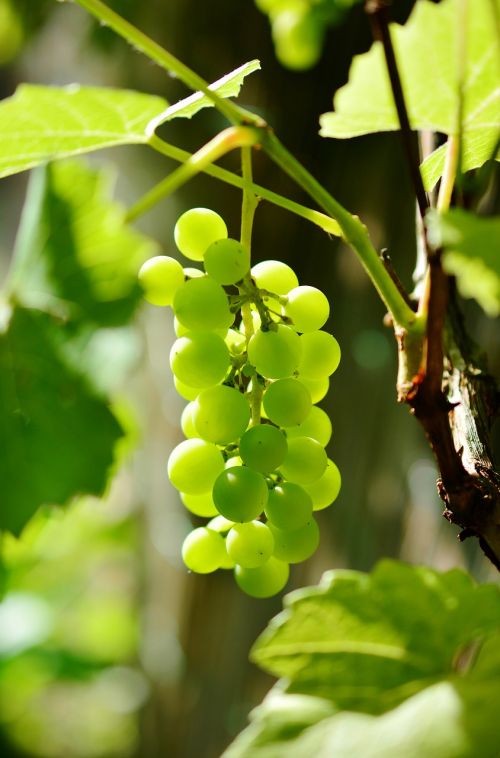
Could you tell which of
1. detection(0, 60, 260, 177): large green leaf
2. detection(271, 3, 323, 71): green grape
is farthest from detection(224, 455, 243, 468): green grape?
detection(271, 3, 323, 71): green grape

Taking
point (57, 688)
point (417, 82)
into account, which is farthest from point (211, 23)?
point (57, 688)

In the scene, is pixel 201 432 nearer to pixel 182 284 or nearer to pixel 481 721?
pixel 182 284

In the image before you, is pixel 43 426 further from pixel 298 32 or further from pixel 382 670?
pixel 298 32

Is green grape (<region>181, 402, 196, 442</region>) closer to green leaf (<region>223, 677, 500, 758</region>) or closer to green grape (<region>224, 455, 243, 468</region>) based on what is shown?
green grape (<region>224, 455, 243, 468</region>)

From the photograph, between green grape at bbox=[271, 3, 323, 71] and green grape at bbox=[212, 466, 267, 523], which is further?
green grape at bbox=[271, 3, 323, 71]

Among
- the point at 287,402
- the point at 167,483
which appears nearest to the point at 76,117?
the point at 287,402
